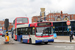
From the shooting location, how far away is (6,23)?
21.4 m

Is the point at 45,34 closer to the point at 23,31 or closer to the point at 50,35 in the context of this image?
the point at 50,35

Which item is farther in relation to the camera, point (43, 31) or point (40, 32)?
point (43, 31)

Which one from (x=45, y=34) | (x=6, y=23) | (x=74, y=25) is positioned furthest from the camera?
(x=74, y=25)

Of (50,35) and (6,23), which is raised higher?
(6,23)

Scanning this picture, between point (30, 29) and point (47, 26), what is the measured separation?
2.15 m

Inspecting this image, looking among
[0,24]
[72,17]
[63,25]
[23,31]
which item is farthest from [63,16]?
[23,31]

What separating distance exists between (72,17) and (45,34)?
4188 inches

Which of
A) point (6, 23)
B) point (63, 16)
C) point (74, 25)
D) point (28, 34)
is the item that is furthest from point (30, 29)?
point (63, 16)

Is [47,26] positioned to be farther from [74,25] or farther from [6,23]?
[74,25]

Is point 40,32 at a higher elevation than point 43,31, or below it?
below

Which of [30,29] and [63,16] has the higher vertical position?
[63,16]

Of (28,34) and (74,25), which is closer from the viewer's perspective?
(28,34)

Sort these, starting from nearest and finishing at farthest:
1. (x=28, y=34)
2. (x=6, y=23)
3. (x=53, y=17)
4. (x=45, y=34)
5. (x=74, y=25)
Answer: (x=45, y=34)
(x=28, y=34)
(x=6, y=23)
(x=74, y=25)
(x=53, y=17)

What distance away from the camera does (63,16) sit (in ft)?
393
